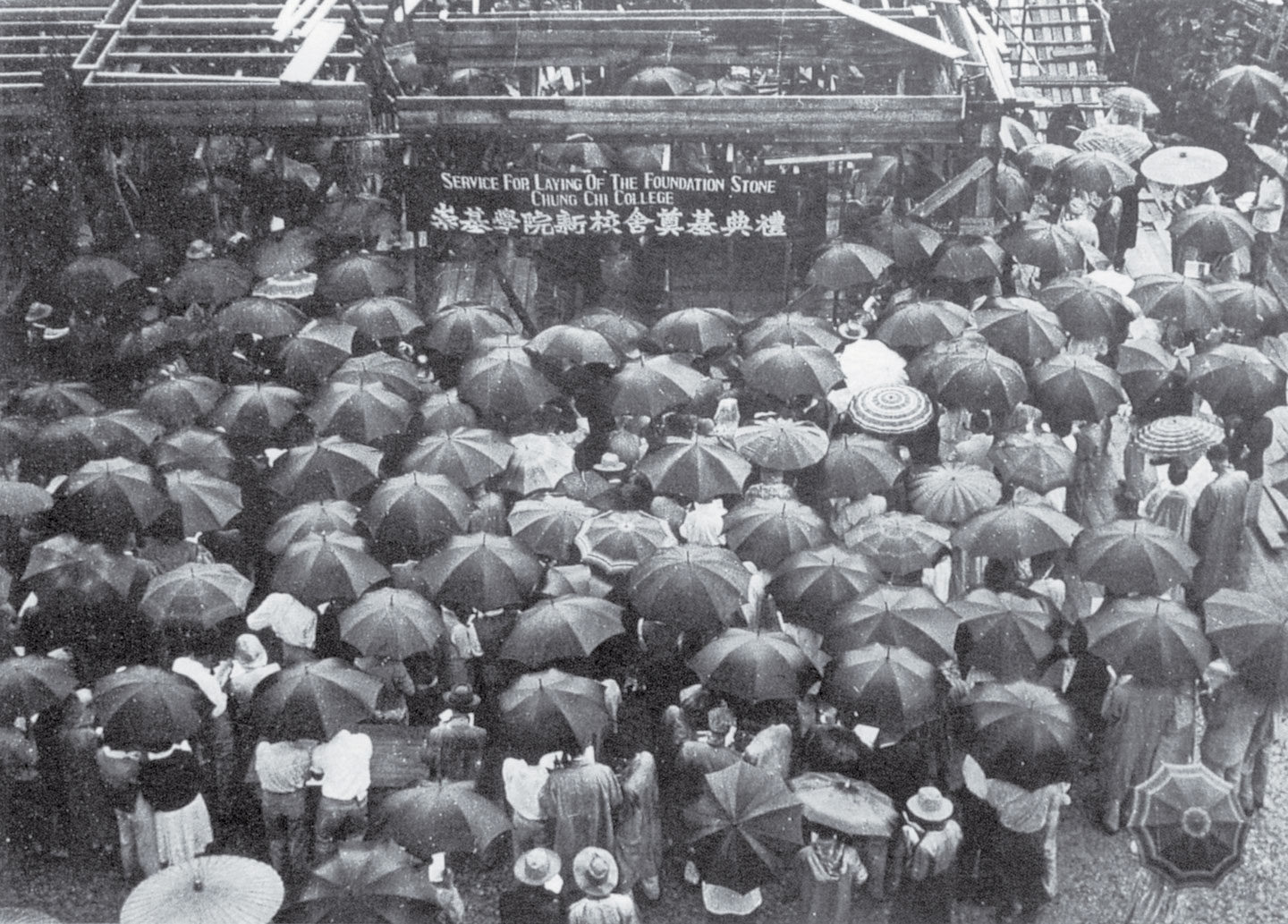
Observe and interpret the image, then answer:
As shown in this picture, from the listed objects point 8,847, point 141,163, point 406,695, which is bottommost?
point 8,847

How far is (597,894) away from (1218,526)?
6.47 m

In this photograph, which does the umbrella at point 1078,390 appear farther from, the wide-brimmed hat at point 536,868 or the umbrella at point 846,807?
the wide-brimmed hat at point 536,868

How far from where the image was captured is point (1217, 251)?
15.9 m

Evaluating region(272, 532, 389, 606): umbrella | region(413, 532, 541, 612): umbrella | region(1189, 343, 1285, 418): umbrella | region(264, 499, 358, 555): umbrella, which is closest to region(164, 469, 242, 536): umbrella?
region(264, 499, 358, 555): umbrella

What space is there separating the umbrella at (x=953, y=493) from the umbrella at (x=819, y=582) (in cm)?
127

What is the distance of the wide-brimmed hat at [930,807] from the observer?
923 cm

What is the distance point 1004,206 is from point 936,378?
4878 millimetres

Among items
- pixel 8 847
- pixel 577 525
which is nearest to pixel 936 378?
pixel 577 525

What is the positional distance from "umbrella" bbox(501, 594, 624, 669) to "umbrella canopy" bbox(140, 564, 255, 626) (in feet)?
6.66

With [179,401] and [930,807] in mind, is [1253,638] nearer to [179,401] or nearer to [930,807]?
[930,807]

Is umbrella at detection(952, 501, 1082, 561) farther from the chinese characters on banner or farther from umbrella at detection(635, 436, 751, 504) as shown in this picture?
the chinese characters on banner

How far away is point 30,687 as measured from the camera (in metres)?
9.80

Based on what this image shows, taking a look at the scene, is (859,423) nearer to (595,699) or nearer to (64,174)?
(595,699)

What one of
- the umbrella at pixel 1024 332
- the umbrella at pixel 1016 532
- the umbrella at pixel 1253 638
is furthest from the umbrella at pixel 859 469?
the umbrella at pixel 1253 638
